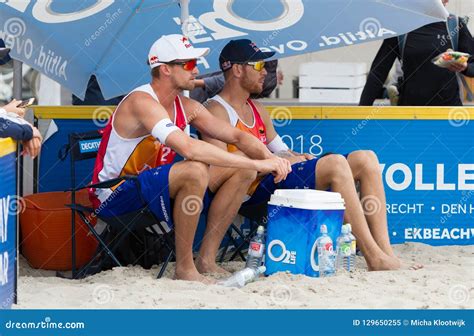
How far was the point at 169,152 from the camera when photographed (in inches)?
237

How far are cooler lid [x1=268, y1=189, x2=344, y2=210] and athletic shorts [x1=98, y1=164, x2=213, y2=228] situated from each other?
0.58 m

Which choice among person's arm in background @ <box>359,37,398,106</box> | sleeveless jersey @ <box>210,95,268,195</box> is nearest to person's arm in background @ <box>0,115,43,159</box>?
sleeveless jersey @ <box>210,95,268,195</box>

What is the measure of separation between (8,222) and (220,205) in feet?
4.83

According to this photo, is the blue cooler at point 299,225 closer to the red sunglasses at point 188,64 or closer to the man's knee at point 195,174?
the man's knee at point 195,174

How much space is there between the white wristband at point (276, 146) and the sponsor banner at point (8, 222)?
2.05m

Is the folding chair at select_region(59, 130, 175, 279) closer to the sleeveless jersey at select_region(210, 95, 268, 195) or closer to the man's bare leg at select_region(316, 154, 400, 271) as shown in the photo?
the sleeveless jersey at select_region(210, 95, 268, 195)

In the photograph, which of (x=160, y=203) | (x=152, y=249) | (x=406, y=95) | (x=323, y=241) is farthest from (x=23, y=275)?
(x=406, y=95)

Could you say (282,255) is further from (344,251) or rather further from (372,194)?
(372,194)

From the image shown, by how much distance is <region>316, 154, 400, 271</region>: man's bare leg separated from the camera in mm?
5793

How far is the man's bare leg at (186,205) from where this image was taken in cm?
549

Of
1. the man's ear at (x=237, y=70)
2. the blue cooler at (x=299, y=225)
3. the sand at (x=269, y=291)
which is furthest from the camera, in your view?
the man's ear at (x=237, y=70)

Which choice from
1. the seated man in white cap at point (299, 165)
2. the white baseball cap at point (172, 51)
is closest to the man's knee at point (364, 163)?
the seated man in white cap at point (299, 165)

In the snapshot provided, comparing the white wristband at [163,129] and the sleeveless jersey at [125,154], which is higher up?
the white wristband at [163,129]

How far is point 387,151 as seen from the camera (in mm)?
6875
